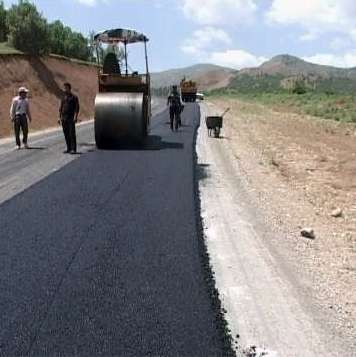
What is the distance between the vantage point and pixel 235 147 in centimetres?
1878

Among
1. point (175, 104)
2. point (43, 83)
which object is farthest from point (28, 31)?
point (175, 104)

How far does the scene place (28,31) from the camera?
165 ft

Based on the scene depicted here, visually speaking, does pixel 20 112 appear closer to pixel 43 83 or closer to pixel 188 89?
pixel 43 83

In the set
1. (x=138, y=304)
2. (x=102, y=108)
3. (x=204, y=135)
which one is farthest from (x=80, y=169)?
(x=204, y=135)

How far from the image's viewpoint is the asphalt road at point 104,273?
4.30m

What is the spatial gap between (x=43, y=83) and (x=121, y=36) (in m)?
30.9

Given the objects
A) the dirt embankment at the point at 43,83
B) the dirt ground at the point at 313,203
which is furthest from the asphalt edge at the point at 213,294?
the dirt embankment at the point at 43,83

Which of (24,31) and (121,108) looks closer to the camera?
(121,108)

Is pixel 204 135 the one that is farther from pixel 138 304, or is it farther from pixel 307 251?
pixel 138 304

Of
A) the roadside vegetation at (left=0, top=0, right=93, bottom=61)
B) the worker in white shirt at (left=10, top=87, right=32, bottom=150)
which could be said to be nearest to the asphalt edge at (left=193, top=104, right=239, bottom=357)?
the worker in white shirt at (left=10, top=87, right=32, bottom=150)

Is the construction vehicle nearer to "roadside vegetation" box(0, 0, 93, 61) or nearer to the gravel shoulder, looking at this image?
"roadside vegetation" box(0, 0, 93, 61)

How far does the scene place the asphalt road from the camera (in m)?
4.30

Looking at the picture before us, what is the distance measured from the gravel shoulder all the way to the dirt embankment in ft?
63.8

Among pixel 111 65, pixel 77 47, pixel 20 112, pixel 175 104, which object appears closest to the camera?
pixel 20 112
